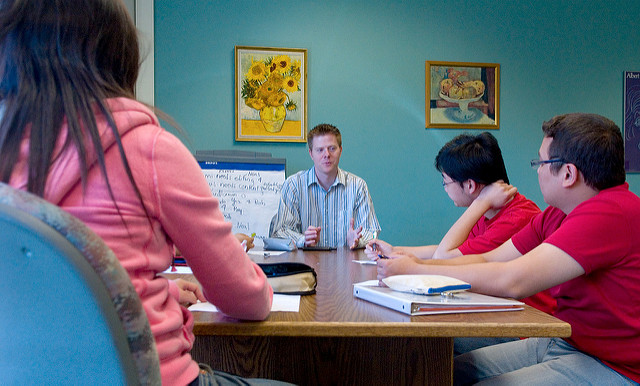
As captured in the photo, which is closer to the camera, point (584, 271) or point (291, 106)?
point (584, 271)

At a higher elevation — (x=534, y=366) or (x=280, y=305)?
(x=280, y=305)

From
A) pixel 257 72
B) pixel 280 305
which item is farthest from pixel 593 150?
pixel 257 72

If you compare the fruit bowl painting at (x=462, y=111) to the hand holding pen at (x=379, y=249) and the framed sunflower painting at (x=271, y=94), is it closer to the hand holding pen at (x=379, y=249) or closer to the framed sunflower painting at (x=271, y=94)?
the framed sunflower painting at (x=271, y=94)

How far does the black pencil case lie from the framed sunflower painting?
8.32ft

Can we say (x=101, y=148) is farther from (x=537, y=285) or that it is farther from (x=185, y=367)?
(x=537, y=285)

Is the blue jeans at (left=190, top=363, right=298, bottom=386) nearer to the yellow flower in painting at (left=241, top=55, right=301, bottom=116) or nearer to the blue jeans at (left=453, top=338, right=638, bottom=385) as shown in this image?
the blue jeans at (left=453, top=338, right=638, bottom=385)

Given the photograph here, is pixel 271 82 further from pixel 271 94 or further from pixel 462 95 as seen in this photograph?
pixel 462 95

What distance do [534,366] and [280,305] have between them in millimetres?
612

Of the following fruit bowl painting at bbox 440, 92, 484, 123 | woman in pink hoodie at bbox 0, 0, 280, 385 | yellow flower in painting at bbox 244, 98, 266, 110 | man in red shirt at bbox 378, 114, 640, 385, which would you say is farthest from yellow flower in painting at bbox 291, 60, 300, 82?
woman in pink hoodie at bbox 0, 0, 280, 385

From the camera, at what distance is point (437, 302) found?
103 centimetres

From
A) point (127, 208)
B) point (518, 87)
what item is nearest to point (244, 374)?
point (127, 208)

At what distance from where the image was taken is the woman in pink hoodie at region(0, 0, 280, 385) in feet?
2.04

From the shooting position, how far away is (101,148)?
0.63m

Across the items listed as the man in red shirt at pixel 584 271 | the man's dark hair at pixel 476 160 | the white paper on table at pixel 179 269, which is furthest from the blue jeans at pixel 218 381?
the man's dark hair at pixel 476 160
